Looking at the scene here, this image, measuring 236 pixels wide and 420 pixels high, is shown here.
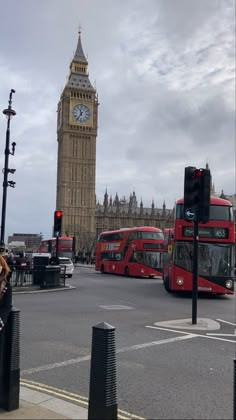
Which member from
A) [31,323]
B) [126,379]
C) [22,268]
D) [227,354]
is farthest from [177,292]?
[126,379]

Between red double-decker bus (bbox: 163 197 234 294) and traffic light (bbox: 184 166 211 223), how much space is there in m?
7.06

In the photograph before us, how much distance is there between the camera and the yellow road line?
4750 mm

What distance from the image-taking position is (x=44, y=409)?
4.65m

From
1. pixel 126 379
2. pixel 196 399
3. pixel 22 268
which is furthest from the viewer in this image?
pixel 22 268

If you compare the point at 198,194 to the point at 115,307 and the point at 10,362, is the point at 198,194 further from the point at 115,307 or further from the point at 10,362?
the point at 10,362

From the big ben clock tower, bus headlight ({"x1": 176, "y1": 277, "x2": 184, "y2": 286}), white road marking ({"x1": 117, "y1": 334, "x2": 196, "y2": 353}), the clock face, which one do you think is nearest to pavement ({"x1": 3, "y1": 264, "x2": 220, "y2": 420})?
white road marking ({"x1": 117, "y1": 334, "x2": 196, "y2": 353})

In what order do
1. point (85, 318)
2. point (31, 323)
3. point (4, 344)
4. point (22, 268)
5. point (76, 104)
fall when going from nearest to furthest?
point (4, 344) → point (31, 323) → point (85, 318) → point (22, 268) → point (76, 104)

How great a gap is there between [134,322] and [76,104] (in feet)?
363

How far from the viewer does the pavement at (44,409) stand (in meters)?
4.48

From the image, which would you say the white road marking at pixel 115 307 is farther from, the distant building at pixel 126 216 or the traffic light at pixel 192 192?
the distant building at pixel 126 216

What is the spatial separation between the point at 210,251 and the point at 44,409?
48.1ft

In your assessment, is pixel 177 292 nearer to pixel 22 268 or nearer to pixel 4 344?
pixel 22 268

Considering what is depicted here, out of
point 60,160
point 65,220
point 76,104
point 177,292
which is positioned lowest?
point 177,292

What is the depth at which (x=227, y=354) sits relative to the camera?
7.96 m
